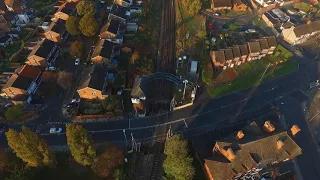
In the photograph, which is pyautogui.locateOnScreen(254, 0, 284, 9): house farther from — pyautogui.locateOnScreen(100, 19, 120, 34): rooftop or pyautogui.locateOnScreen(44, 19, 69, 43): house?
pyautogui.locateOnScreen(44, 19, 69, 43): house

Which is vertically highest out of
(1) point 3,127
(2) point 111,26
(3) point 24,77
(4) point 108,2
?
(4) point 108,2

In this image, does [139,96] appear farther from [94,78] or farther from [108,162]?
[108,162]

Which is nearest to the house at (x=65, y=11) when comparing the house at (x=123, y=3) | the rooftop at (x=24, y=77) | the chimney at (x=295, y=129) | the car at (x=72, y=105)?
the house at (x=123, y=3)

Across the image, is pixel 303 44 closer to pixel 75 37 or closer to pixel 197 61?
pixel 197 61

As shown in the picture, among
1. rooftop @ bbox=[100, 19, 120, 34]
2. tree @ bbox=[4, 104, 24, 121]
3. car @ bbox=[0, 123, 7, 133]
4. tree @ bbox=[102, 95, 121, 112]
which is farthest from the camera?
rooftop @ bbox=[100, 19, 120, 34]

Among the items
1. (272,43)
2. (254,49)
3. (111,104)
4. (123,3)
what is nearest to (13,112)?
(111,104)

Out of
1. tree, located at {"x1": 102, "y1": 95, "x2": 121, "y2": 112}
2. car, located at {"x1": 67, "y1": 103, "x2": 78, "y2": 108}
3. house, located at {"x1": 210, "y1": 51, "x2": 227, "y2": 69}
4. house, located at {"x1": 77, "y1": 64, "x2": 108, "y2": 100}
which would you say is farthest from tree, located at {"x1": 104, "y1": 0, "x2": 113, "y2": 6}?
tree, located at {"x1": 102, "y1": 95, "x2": 121, "y2": 112}
